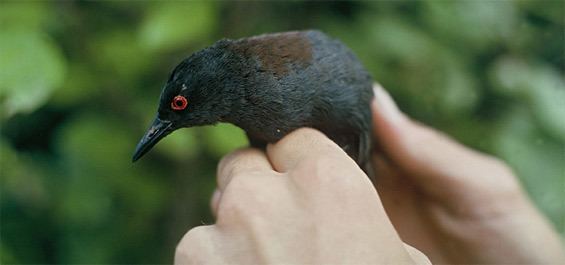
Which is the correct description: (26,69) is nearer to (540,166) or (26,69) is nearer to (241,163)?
(241,163)

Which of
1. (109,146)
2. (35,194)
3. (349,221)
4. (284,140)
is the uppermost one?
(349,221)

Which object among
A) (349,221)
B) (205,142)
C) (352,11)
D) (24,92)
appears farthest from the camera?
(352,11)

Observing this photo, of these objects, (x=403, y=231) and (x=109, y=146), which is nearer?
(x=403, y=231)

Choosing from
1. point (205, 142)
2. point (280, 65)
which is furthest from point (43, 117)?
point (280, 65)

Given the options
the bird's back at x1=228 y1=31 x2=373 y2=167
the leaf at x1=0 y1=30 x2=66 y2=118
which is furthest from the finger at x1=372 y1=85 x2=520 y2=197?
the leaf at x1=0 y1=30 x2=66 y2=118

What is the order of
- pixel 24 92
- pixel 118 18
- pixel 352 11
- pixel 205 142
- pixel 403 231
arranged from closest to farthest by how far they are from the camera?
pixel 24 92
pixel 403 231
pixel 205 142
pixel 118 18
pixel 352 11

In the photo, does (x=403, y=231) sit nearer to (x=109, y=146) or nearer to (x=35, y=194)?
(x=109, y=146)
